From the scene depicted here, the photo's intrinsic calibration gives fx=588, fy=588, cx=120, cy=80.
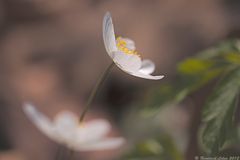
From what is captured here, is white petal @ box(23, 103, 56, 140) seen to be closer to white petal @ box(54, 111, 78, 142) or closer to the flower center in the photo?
white petal @ box(54, 111, 78, 142)

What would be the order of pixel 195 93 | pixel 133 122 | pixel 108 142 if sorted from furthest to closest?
pixel 133 122, pixel 195 93, pixel 108 142

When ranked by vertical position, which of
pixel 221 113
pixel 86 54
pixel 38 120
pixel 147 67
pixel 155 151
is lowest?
pixel 155 151

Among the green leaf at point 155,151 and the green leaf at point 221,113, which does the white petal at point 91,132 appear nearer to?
the green leaf at point 155,151

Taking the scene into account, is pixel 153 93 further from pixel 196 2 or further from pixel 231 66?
pixel 196 2

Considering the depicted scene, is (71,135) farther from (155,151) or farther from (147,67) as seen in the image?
(147,67)

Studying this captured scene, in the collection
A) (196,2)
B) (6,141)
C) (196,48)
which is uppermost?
(196,2)

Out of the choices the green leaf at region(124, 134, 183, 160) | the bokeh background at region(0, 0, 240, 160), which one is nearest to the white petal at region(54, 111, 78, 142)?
the green leaf at region(124, 134, 183, 160)

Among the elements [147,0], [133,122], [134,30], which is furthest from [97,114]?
[147,0]

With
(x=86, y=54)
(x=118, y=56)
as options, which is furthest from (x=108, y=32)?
(x=86, y=54)
